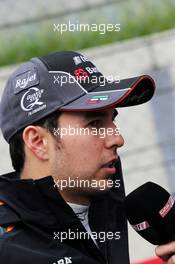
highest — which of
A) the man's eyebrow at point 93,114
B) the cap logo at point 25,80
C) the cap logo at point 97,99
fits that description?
the cap logo at point 25,80

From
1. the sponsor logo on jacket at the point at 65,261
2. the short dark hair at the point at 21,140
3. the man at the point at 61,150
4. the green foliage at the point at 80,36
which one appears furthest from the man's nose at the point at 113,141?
the green foliage at the point at 80,36

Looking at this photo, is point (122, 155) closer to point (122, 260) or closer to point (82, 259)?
point (122, 260)

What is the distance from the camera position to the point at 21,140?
1.63 metres

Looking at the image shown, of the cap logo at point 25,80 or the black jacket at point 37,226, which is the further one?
the cap logo at point 25,80

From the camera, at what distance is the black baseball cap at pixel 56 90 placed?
62.2 inches

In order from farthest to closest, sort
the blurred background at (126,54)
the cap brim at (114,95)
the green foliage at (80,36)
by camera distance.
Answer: the green foliage at (80,36) < the blurred background at (126,54) < the cap brim at (114,95)

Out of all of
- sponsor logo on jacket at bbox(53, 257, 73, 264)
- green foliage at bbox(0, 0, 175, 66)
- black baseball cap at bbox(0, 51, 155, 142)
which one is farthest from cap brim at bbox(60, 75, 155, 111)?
green foliage at bbox(0, 0, 175, 66)

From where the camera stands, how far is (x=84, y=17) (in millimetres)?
3295

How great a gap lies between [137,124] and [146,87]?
4.89 ft

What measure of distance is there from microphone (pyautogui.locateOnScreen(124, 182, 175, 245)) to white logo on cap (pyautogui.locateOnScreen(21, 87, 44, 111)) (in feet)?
1.02

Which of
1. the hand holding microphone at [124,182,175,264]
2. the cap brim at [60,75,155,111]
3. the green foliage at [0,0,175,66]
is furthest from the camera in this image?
the green foliage at [0,0,175,66]

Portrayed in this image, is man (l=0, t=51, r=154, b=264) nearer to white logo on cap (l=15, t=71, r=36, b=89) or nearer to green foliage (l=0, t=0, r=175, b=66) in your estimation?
white logo on cap (l=15, t=71, r=36, b=89)

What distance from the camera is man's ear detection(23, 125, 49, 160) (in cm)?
160

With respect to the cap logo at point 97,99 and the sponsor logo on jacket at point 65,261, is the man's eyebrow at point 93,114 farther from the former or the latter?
the sponsor logo on jacket at point 65,261
